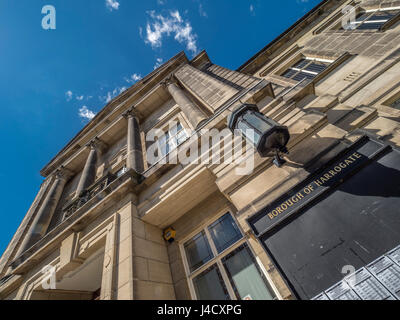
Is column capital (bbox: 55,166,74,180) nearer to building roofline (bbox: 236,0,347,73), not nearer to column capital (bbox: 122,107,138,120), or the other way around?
column capital (bbox: 122,107,138,120)

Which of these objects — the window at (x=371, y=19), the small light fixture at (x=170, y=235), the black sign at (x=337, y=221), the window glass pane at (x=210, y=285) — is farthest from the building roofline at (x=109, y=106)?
the black sign at (x=337, y=221)

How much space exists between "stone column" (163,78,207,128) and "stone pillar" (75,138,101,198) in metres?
6.04

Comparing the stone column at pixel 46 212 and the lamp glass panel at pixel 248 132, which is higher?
the stone column at pixel 46 212

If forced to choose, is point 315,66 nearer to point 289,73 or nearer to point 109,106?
point 289,73

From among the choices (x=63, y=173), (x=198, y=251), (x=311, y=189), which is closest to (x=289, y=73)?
(x=311, y=189)

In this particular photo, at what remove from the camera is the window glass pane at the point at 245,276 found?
4305 millimetres

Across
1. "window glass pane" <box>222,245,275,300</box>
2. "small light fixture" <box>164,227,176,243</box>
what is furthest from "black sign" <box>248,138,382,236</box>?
"small light fixture" <box>164,227,176,243</box>

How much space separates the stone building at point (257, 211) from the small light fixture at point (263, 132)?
0.54 m

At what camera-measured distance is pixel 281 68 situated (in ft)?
44.9

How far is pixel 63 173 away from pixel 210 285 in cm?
1442

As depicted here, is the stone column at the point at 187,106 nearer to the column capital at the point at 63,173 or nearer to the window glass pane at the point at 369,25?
the column capital at the point at 63,173

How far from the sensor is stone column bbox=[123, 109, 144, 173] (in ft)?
30.4

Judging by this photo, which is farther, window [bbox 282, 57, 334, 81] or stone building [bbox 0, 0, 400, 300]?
window [bbox 282, 57, 334, 81]

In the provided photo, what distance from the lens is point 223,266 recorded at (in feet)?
16.8
